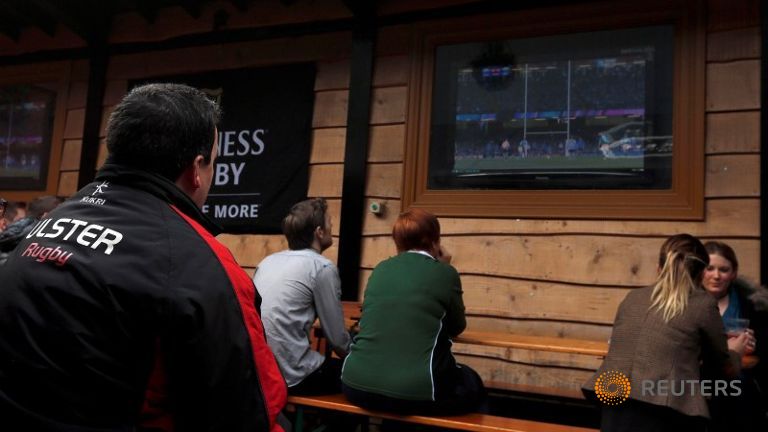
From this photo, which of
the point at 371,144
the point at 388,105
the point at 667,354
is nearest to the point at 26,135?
the point at 371,144

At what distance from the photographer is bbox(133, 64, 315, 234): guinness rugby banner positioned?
440cm

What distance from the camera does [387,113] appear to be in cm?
418

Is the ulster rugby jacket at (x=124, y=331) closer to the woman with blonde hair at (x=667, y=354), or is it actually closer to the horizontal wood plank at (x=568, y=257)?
the woman with blonde hair at (x=667, y=354)

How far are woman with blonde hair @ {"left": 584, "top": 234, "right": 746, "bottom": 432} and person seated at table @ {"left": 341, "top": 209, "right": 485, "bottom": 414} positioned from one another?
59 centimetres

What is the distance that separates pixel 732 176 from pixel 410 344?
2.09 m

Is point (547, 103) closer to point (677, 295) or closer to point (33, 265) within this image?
point (677, 295)

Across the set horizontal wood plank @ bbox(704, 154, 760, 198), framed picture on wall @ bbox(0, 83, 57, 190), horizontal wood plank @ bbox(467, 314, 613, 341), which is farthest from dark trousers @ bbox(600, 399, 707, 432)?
framed picture on wall @ bbox(0, 83, 57, 190)

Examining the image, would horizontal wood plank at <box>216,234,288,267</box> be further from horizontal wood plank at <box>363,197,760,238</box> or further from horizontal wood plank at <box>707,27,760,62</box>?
horizontal wood plank at <box>707,27,760,62</box>

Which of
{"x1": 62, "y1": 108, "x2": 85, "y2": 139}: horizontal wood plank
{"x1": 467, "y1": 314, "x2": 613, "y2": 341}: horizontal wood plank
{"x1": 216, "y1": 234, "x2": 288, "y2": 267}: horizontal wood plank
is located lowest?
{"x1": 467, "y1": 314, "x2": 613, "y2": 341}: horizontal wood plank

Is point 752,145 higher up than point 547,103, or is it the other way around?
→ point 547,103

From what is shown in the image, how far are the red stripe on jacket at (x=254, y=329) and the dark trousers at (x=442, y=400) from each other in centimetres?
156

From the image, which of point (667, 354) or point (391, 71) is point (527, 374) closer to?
point (667, 354)

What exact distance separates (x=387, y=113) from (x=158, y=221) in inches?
127

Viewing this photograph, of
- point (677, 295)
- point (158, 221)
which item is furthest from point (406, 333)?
point (158, 221)
